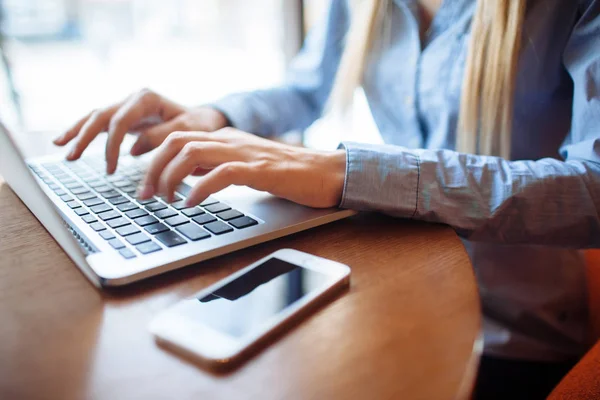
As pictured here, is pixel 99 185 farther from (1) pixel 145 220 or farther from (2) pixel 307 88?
(2) pixel 307 88

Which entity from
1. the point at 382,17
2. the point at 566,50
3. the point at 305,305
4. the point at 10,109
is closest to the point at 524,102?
the point at 566,50

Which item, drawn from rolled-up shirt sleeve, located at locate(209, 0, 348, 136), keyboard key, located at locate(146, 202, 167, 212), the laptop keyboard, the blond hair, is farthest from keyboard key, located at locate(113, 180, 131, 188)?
the blond hair

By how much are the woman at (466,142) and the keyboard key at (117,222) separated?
4cm

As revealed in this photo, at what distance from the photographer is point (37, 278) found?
0.39 meters

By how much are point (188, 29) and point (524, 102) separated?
3.39ft

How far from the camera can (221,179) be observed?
0.46 metres

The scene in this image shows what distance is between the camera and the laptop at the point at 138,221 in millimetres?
378

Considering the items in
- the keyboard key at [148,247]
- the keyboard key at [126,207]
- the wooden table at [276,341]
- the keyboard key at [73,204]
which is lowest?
the wooden table at [276,341]

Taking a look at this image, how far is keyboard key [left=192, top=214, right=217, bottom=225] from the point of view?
1.51 feet

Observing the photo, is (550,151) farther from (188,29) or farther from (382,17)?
(188,29)

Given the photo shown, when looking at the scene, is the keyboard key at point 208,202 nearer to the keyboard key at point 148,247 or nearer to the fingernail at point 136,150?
the keyboard key at point 148,247

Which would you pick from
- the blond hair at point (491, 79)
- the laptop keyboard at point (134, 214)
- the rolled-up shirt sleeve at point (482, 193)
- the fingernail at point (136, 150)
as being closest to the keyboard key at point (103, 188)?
the laptop keyboard at point (134, 214)

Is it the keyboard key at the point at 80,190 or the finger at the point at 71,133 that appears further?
the finger at the point at 71,133

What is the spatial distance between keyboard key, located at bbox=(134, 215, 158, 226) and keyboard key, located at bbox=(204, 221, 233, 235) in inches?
2.3
